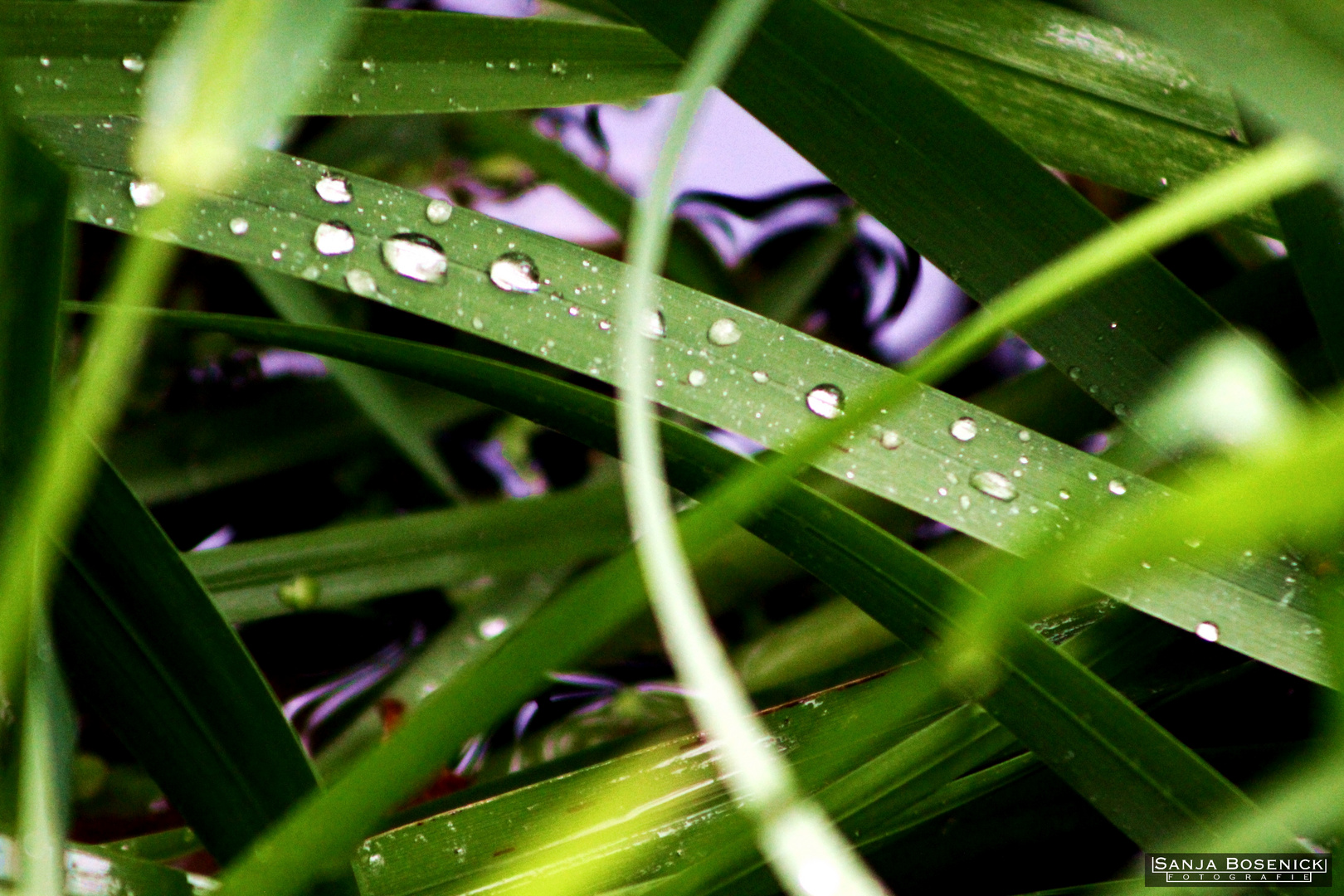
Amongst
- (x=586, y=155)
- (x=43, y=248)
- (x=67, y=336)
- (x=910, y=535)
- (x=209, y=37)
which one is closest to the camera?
(x=209, y=37)

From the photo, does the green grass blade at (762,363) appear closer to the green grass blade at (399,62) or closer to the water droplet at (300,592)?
the green grass blade at (399,62)

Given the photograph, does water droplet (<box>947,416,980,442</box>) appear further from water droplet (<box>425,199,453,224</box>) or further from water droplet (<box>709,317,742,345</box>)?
water droplet (<box>425,199,453,224</box>)

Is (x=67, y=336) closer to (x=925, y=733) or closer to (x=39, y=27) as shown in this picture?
(x=39, y=27)

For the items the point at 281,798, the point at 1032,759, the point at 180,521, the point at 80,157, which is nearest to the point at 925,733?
the point at 1032,759

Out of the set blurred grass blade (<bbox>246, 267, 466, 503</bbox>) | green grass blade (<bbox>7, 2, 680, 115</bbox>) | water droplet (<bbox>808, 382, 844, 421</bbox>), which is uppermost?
blurred grass blade (<bbox>246, 267, 466, 503</bbox>)

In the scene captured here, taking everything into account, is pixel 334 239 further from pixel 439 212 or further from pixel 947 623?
pixel 947 623

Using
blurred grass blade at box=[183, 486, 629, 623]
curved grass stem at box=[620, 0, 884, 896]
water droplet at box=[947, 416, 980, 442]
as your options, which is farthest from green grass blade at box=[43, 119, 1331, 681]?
blurred grass blade at box=[183, 486, 629, 623]
